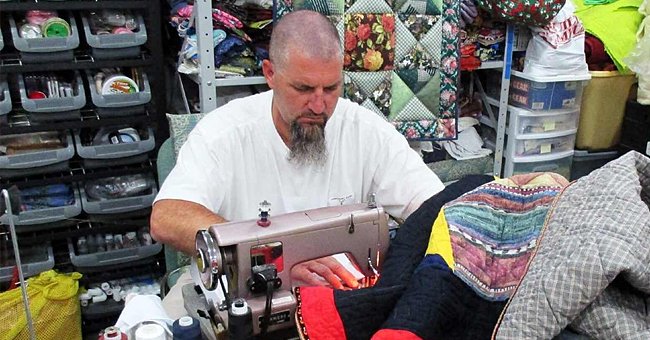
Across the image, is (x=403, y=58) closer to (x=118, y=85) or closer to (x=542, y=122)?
(x=542, y=122)

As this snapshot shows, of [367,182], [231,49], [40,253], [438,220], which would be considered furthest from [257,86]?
[438,220]

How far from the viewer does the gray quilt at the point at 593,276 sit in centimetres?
75

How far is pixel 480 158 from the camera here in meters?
2.82

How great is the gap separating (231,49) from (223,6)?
154mm

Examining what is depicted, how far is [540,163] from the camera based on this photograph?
284 centimetres

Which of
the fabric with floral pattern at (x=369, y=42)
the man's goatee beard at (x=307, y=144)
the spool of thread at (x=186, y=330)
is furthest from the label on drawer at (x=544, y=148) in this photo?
the spool of thread at (x=186, y=330)

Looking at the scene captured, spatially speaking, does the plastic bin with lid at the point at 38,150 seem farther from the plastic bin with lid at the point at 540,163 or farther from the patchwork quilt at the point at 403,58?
the plastic bin with lid at the point at 540,163

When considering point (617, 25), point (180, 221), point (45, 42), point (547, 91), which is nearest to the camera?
point (180, 221)

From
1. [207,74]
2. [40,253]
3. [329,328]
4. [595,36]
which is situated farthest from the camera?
[595,36]

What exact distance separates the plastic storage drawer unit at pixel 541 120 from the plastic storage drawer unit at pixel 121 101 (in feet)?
5.25

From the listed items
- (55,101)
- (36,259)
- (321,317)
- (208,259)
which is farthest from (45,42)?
(321,317)

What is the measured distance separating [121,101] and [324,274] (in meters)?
1.35

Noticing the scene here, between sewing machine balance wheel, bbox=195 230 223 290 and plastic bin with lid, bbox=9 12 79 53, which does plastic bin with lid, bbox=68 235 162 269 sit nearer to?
plastic bin with lid, bbox=9 12 79 53

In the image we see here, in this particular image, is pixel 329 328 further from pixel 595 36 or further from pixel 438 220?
pixel 595 36
